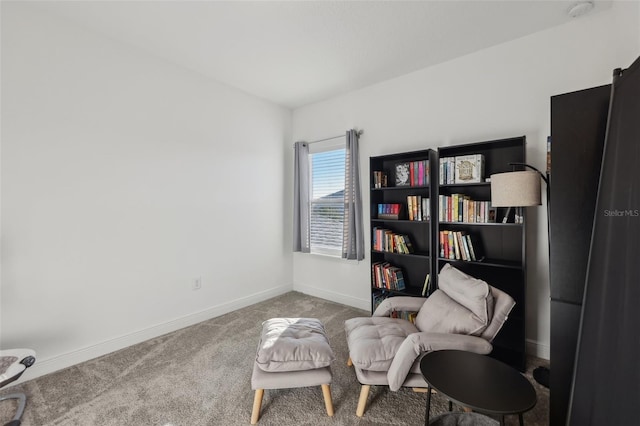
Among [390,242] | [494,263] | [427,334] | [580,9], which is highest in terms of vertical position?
[580,9]

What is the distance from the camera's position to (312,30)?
2361 millimetres

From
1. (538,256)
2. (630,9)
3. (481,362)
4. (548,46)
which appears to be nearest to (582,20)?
(548,46)

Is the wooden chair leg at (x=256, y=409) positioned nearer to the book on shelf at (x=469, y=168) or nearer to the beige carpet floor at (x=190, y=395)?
the beige carpet floor at (x=190, y=395)

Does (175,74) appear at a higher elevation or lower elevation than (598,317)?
higher

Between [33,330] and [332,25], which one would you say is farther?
[332,25]

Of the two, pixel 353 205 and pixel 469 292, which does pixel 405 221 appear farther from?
pixel 469 292

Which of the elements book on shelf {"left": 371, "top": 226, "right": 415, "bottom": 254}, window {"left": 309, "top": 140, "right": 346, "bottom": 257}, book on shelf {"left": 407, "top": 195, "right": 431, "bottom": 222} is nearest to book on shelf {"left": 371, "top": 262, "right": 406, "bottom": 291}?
book on shelf {"left": 371, "top": 226, "right": 415, "bottom": 254}

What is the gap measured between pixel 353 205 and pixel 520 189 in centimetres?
181

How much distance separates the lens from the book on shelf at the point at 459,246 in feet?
8.14

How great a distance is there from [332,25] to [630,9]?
1957 mm

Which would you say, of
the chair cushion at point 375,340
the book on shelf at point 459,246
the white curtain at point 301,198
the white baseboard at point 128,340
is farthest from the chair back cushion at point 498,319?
the white baseboard at point 128,340

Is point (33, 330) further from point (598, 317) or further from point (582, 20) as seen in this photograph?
point (582, 20)

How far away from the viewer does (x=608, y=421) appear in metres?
1.09

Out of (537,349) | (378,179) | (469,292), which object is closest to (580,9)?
(378,179)
